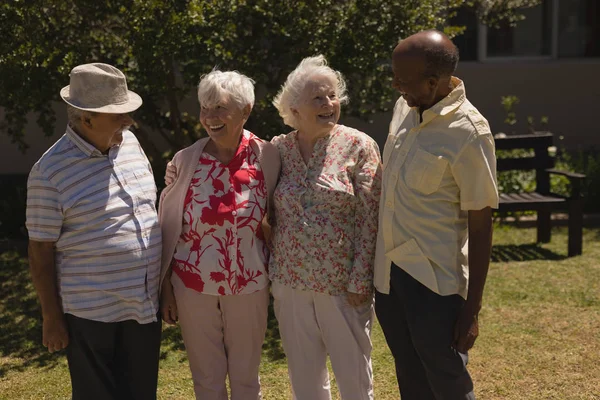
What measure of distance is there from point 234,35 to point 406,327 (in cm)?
400

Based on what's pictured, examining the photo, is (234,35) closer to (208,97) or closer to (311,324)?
(208,97)

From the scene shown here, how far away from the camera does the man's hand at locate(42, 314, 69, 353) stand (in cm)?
321

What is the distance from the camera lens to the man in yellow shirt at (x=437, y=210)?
9.53 feet

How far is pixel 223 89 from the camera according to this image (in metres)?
3.45

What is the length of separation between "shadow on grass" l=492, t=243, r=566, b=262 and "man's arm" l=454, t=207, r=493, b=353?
14.5ft

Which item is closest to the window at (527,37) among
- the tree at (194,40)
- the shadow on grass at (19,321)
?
the tree at (194,40)

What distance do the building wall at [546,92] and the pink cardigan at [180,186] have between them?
25.9 ft

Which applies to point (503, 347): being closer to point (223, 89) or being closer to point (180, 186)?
point (180, 186)

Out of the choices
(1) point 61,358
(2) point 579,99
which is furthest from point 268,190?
(2) point 579,99

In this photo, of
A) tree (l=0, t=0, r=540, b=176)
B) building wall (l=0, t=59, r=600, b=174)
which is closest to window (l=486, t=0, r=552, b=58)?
building wall (l=0, t=59, r=600, b=174)

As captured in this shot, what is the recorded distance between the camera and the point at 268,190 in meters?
3.60

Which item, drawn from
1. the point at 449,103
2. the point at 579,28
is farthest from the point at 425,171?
the point at 579,28

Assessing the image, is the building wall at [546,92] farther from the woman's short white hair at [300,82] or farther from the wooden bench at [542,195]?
the woman's short white hair at [300,82]

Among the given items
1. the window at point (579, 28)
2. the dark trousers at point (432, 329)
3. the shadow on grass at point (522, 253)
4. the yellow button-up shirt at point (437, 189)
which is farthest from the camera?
the window at point (579, 28)
